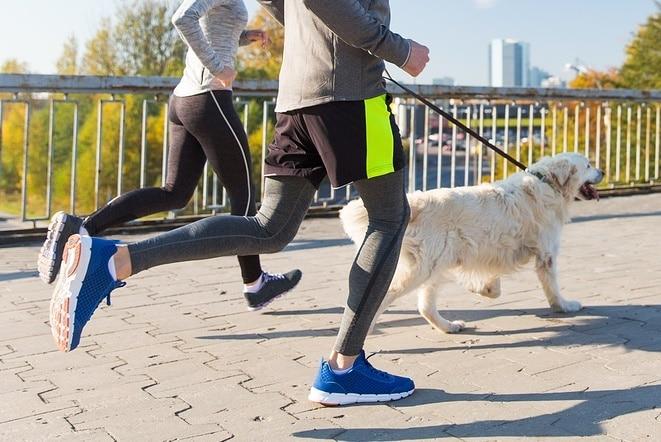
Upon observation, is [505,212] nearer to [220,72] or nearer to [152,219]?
[220,72]

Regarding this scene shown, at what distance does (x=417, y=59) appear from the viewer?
3.03 metres

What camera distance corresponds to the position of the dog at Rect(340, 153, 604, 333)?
4.08 metres

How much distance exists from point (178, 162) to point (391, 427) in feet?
7.53

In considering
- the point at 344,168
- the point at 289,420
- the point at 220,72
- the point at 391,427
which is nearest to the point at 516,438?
the point at 391,427

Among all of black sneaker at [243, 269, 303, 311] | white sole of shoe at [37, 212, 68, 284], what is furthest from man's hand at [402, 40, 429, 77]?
white sole of shoe at [37, 212, 68, 284]

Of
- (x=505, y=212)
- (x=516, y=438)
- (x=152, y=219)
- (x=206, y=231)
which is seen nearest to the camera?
(x=516, y=438)

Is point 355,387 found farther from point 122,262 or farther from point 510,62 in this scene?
point 510,62

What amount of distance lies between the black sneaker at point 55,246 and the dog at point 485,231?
1.37 m

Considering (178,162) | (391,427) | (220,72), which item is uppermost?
(220,72)

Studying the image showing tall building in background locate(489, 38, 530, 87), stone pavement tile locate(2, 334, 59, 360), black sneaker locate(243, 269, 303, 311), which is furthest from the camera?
tall building in background locate(489, 38, 530, 87)

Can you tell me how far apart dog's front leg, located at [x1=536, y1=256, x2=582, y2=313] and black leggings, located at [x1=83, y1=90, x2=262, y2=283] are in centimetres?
159

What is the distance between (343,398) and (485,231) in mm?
1643

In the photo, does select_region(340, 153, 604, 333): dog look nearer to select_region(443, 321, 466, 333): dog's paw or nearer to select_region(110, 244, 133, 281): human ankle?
select_region(443, 321, 466, 333): dog's paw

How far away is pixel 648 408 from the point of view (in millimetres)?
2945
